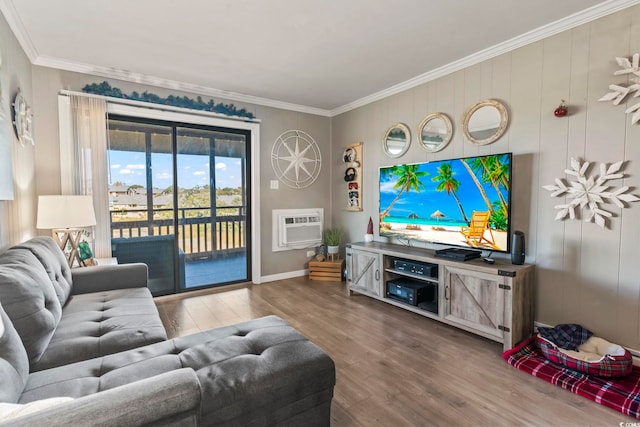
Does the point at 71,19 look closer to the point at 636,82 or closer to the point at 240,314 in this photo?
the point at 240,314

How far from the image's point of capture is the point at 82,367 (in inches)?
53.9

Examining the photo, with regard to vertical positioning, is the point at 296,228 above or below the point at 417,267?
above

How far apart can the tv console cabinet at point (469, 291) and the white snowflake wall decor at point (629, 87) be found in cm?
127

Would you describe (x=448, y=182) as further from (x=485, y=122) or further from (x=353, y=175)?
(x=353, y=175)

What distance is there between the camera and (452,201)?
9.87ft

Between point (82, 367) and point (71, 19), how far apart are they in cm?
248

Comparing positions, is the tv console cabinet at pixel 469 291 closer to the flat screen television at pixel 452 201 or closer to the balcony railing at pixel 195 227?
the flat screen television at pixel 452 201

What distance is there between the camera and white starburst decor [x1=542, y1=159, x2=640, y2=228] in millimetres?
2186

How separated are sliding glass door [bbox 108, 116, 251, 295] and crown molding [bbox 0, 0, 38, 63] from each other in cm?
79

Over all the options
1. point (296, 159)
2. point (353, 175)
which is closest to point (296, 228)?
point (296, 159)

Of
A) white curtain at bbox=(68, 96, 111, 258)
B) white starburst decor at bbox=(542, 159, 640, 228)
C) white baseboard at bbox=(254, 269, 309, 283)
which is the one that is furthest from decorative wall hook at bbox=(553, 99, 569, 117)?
white curtain at bbox=(68, 96, 111, 258)

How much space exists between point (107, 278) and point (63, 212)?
0.70m

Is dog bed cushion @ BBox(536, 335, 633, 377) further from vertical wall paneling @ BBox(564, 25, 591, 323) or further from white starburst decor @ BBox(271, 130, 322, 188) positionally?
white starburst decor @ BBox(271, 130, 322, 188)

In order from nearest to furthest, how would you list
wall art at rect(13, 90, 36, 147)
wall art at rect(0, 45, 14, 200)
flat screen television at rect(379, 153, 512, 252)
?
1. wall art at rect(0, 45, 14, 200)
2. wall art at rect(13, 90, 36, 147)
3. flat screen television at rect(379, 153, 512, 252)
